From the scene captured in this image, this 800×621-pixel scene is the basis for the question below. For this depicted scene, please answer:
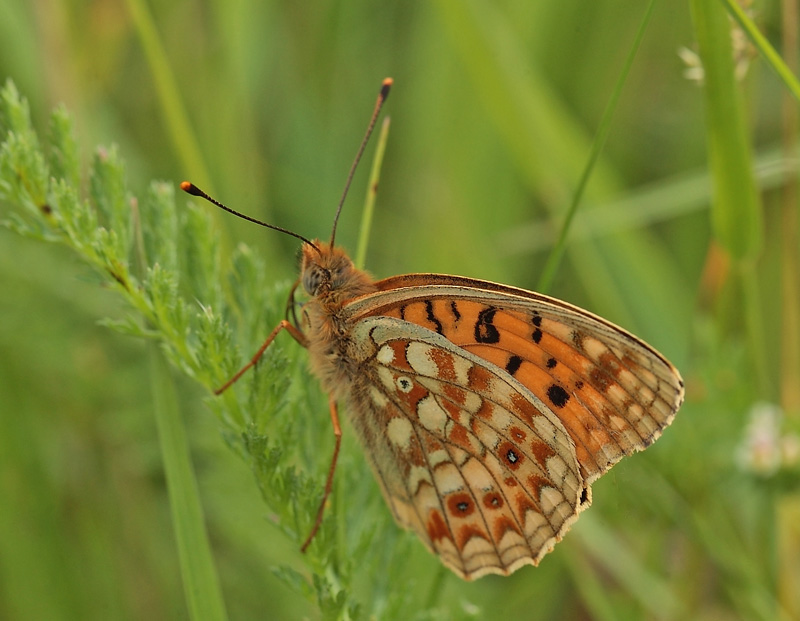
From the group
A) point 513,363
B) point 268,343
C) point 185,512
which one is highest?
point 513,363

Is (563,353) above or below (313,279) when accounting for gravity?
below

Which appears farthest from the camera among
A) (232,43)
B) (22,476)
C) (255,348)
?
(232,43)

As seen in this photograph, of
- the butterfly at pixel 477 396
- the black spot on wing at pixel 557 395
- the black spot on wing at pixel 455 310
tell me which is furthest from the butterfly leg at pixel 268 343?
the black spot on wing at pixel 557 395

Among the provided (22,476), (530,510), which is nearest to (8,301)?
(22,476)

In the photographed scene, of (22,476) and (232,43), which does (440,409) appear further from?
(232,43)

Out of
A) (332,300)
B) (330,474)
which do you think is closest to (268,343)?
(330,474)

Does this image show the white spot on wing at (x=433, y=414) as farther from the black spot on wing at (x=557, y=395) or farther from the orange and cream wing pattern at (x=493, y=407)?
the black spot on wing at (x=557, y=395)

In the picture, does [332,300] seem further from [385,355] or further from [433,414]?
[433,414]
